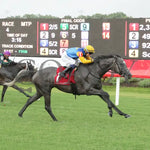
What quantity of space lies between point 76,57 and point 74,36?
6.32m

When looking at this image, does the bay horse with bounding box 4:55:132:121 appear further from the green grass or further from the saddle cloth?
the green grass

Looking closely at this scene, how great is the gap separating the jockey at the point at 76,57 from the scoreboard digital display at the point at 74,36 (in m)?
5.94

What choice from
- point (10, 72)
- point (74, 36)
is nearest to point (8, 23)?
point (74, 36)

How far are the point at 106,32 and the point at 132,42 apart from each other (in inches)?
38.6

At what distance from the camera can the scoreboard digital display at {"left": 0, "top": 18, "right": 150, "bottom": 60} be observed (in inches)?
566

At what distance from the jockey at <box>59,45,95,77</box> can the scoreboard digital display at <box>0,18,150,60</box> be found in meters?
5.94

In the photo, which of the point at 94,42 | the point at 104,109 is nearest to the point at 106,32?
the point at 94,42

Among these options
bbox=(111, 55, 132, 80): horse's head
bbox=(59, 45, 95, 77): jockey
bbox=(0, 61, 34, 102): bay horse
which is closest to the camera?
bbox=(111, 55, 132, 80): horse's head

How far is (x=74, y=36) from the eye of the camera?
591 inches

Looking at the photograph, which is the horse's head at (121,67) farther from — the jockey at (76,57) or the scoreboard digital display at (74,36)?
the scoreboard digital display at (74,36)

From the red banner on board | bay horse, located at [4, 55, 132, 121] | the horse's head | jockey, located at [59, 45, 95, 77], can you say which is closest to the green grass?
bay horse, located at [4, 55, 132, 121]

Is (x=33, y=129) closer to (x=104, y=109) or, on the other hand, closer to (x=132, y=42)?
(x=104, y=109)

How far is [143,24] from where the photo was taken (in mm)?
14258

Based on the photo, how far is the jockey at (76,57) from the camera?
8.40 metres
